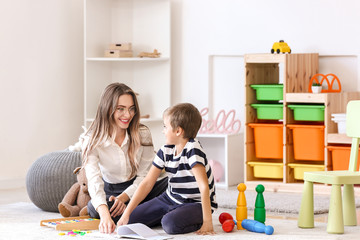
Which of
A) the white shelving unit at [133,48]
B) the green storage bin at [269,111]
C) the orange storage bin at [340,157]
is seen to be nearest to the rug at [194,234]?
the orange storage bin at [340,157]

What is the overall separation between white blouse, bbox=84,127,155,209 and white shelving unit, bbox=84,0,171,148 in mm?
1810

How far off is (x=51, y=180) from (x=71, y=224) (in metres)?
0.60

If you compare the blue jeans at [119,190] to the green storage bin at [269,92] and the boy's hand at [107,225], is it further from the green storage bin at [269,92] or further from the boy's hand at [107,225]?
the green storage bin at [269,92]

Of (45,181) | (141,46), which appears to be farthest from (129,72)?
(45,181)

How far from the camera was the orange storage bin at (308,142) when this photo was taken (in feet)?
14.5

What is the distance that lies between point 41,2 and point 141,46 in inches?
33.2

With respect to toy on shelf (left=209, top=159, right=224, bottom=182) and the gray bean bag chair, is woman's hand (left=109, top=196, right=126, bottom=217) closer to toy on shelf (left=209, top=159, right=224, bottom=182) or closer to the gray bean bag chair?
the gray bean bag chair

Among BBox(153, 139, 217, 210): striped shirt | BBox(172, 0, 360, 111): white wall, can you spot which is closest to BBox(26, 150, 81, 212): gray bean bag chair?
BBox(153, 139, 217, 210): striped shirt

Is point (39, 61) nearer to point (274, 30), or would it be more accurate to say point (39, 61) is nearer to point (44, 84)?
point (44, 84)

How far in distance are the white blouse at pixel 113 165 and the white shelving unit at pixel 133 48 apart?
5.94 feet

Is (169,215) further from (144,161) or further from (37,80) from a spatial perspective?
(37,80)

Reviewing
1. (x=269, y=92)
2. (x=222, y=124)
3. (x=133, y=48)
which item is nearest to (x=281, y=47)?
(x=269, y=92)

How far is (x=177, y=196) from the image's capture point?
3.10m

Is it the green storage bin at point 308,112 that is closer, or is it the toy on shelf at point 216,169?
the green storage bin at point 308,112
